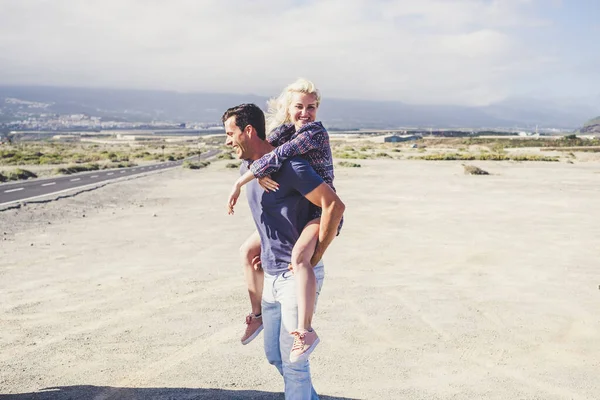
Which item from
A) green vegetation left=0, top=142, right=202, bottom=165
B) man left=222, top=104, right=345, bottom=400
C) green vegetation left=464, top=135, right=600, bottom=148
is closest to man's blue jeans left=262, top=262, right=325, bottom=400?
man left=222, top=104, right=345, bottom=400

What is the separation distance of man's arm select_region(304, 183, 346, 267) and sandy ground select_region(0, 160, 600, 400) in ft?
6.01

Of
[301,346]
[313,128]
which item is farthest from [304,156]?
[301,346]

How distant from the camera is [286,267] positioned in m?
3.18

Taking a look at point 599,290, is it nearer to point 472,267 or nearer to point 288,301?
point 472,267

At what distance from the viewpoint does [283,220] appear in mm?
3113

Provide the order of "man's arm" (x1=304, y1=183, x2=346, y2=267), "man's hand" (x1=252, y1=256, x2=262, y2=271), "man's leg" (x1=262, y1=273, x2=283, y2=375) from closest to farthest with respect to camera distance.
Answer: "man's arm" (x1=304, y1=183, x2=346, y2=267) → "man's leg" (x1=262, y1=273, x2=283, y2=375) → "man's hand" (x1=252, y1=256, x2=262, y2=271)

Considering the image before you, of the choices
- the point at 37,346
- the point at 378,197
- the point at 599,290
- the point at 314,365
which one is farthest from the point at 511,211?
the point at 37,346

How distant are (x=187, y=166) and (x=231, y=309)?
111 ft

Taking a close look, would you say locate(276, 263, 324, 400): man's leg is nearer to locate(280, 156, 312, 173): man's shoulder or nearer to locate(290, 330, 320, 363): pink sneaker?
locate(290, 330, 320, 363): pink sneaker

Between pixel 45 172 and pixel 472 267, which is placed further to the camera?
pixel 45 172

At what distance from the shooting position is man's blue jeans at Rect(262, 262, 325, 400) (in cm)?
310

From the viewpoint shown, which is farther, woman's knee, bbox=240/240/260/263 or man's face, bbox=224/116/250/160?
woman's knee, bbox=240/240/260/263

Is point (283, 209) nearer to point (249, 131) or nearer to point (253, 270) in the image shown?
point (249, 131)

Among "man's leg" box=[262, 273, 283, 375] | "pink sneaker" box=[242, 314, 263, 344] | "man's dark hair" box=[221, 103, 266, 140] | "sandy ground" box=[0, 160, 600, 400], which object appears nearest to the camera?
"man's dark hair" box=[221, 103, 266, 140]
